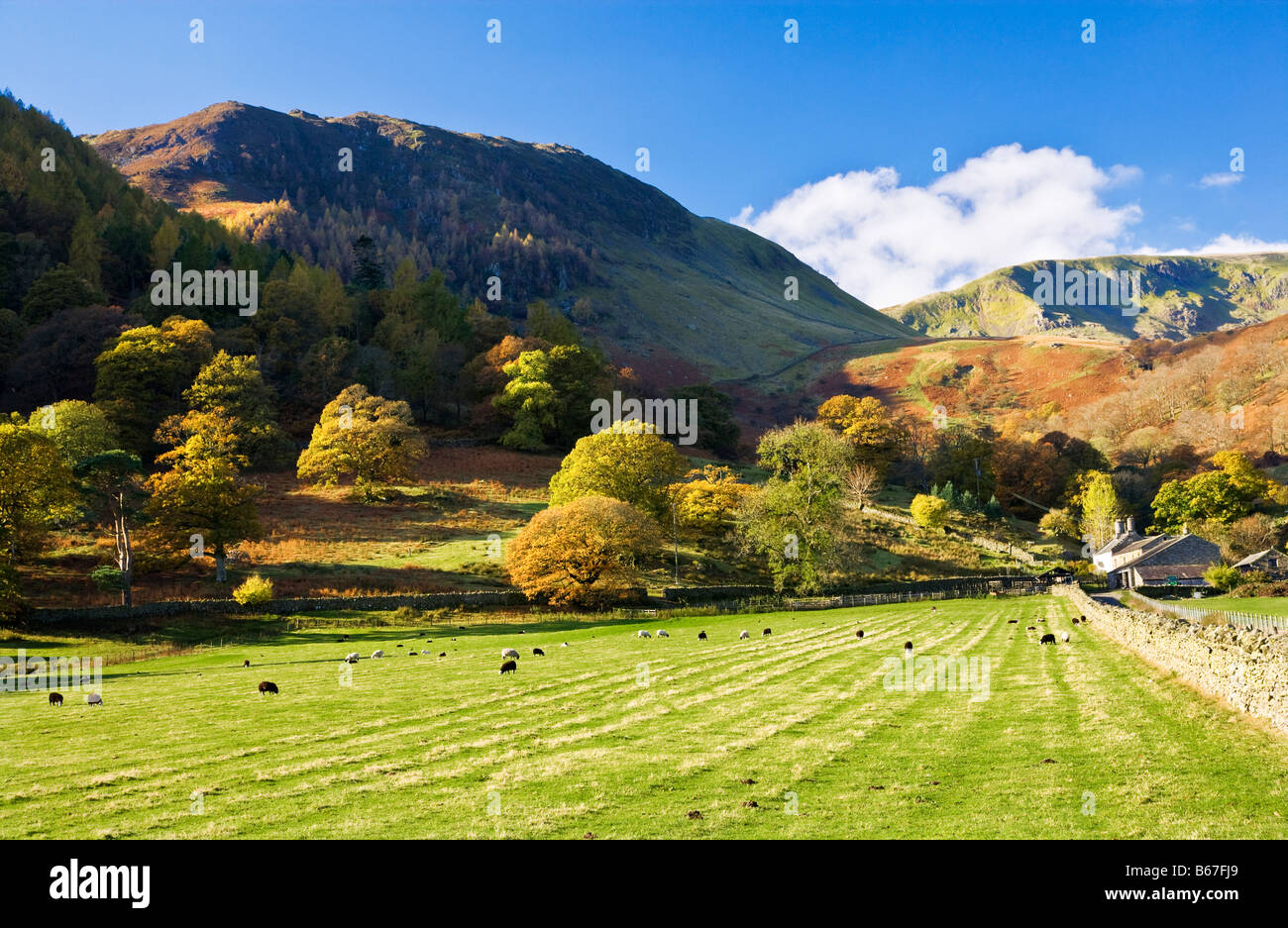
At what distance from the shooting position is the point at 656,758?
45.3ft

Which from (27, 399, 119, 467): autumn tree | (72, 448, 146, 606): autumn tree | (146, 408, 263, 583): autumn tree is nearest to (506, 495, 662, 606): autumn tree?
(146, 408, 263, 583): autumn tree

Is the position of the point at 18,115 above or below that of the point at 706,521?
above

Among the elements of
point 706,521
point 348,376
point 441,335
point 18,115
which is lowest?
point 706,521

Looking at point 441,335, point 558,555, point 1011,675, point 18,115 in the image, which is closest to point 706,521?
point 558,555

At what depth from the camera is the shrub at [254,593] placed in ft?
160

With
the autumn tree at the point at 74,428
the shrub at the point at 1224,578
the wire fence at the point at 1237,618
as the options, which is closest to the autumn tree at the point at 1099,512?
the shrub at the point at 1224,578

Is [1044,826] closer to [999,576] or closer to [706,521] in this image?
[706,521]

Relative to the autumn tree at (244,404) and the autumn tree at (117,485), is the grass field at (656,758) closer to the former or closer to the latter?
the autumn tree at (117,485)

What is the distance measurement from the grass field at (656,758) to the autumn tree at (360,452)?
2203 inches

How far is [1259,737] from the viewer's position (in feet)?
45.2

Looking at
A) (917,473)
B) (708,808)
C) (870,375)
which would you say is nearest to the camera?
(708,808)

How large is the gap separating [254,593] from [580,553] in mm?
21342

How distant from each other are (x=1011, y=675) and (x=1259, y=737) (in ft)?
30.8

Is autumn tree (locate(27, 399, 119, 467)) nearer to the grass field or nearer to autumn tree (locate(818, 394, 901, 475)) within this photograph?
the grass field
